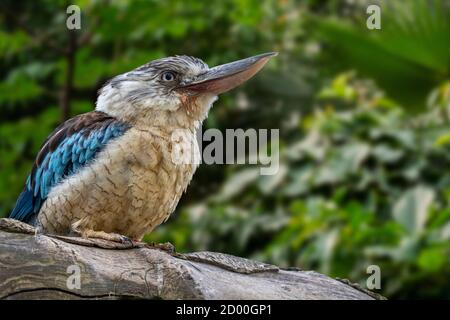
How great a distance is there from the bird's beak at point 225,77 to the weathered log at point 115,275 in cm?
117

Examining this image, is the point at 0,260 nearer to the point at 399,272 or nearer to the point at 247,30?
the point at 399,272

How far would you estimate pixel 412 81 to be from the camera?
8.45 meters

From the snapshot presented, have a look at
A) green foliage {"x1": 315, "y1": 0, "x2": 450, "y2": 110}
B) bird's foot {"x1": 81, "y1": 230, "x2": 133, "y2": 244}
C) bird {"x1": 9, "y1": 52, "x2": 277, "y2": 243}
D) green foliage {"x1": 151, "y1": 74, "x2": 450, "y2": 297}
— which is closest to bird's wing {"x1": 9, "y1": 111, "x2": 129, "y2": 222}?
bird {"x1": 9, "y1": 52, "x2": 277, "y2": 243}

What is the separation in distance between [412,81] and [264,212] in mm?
1692

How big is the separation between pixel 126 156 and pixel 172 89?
0.53 m

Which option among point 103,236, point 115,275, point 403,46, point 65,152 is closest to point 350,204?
point 403,46

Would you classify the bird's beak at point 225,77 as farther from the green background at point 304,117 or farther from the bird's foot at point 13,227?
the green background at point 304,117

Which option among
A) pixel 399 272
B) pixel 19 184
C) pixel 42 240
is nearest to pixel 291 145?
pixel 399 272

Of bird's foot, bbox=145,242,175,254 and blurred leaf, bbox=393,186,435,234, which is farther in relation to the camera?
blurred leaf, bbox=393,186,435,234

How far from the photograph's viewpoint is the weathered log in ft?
11.0

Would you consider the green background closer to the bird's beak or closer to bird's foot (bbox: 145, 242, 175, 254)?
the bird's beak

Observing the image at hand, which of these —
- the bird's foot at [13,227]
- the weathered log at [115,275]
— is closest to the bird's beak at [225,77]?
the weathered log at [115,275]

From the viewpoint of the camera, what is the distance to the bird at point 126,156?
13.7ft

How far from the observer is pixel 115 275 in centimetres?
345
